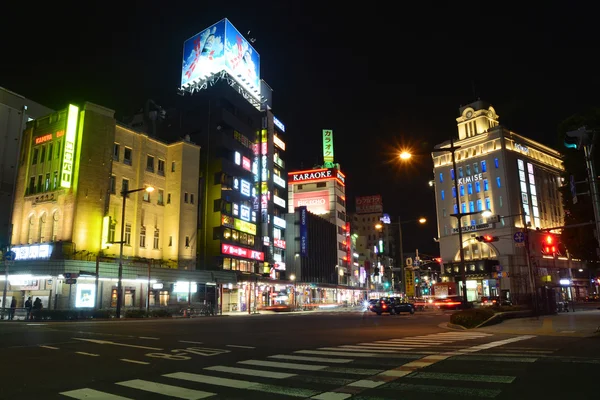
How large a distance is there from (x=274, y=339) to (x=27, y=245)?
35.0 metres

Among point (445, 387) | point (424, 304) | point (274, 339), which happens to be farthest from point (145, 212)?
point (445, 387)

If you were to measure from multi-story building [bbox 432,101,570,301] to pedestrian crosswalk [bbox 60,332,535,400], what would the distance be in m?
76.3

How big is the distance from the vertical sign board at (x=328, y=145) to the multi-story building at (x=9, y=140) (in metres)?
74.4

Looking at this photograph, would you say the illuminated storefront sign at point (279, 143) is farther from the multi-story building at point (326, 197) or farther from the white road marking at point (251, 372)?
the white road marking at point (251, 372)

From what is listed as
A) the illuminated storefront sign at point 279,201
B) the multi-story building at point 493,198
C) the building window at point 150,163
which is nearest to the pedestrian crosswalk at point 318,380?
the building window at point 150,163

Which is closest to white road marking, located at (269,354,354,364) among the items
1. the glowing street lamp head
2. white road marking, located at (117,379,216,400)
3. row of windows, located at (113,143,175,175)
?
white road marking, located at (117,379,216,400)

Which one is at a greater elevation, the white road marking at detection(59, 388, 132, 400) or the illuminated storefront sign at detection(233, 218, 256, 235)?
the illuminated storefront sign at detection(233, 218, 256, 235)

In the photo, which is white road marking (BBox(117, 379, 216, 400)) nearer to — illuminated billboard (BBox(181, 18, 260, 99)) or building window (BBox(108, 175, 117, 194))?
building window (BBox(108, 175, 117, 194))

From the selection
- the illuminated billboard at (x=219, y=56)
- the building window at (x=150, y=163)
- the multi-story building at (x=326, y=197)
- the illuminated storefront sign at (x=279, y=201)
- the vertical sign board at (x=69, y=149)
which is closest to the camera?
the vertical sign board at (x=69, y=149)

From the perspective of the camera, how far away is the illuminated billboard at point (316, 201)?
108125 mm

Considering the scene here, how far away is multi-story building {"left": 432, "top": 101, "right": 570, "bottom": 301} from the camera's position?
83062 mm

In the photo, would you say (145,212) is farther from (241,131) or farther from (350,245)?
(350,245)

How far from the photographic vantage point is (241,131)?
217 ft

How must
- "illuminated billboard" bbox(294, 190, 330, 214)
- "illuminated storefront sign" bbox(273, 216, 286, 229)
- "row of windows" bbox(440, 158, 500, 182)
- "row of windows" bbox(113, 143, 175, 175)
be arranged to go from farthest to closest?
"illuminated billboard" bbox(294, 190, 330, 214) < "row of windows" bbox(440, 158, 500, 182) < "illuminated storefront sign" bbox(273, 216, 286, 229) < "row of windows" bbox(113, 143, 175, 175)
